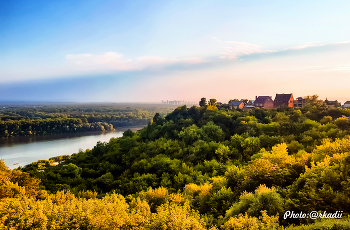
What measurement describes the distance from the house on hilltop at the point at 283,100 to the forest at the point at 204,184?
6134 millimetres

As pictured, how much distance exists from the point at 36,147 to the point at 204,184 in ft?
121

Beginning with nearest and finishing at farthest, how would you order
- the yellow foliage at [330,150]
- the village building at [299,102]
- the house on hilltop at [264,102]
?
the yellow foliage at [330,150] → the village building at [299,102] → the house on hilltop at [264,102]

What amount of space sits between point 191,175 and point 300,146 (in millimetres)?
8232

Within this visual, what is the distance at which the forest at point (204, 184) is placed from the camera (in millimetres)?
7680

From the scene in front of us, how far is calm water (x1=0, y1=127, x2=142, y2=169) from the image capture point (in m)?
32.2

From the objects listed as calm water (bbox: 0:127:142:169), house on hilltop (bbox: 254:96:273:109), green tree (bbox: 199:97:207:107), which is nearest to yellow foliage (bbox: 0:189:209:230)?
calm water (bbox: 0:127:142:169)

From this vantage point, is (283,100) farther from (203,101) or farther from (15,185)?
(15,185)

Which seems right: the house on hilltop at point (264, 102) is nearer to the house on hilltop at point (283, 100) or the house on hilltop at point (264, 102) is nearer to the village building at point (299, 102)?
the house on hilltop at point (283, 100)

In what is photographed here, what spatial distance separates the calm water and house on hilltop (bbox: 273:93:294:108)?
3301 cm

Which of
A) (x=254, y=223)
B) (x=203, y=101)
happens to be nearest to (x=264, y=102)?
(x=203, y=101)

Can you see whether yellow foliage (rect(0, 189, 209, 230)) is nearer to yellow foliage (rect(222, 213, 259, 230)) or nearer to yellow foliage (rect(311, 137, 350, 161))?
yellow foliage (rect(222, 213, 259, 230))

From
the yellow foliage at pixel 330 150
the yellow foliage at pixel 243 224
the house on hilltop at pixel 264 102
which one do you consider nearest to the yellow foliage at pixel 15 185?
the yellow foliage at pixel 243 224

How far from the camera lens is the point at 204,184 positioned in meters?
13.5

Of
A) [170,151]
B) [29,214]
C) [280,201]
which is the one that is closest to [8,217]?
[29,214]
